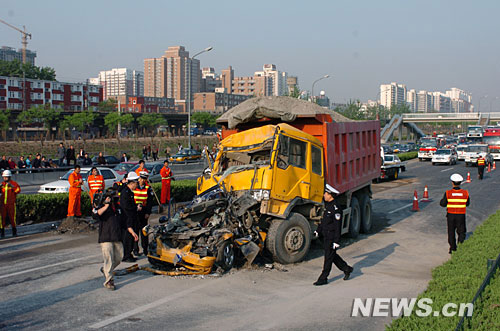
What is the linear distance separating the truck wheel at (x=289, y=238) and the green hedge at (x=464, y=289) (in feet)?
8.95

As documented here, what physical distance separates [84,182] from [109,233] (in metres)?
11.8

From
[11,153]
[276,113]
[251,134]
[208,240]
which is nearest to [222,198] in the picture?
[208,240]

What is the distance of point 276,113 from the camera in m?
11.8

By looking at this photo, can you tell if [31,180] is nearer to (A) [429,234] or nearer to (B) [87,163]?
(B) [87,163]

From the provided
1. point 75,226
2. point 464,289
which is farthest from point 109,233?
point 75,226

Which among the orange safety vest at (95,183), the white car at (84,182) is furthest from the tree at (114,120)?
the orange safety vest at (95,183)

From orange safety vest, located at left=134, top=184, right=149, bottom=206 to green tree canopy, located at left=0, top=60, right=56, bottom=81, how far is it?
3917 inches

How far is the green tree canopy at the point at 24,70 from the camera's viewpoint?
340 feet

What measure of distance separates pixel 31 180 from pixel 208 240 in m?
21.9

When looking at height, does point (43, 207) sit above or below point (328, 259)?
above

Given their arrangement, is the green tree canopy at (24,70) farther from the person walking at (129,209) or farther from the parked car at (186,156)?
the person walking at (129,209)

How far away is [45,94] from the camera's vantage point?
94.8 meters

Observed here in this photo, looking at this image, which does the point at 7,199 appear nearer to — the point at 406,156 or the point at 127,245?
the point at 127,245

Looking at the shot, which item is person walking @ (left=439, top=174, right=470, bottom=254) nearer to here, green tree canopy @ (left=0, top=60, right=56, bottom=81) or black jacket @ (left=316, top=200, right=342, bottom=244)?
black jacket @ (left=316, top=200, right=342, bottom=244)
